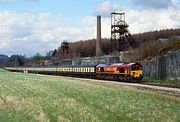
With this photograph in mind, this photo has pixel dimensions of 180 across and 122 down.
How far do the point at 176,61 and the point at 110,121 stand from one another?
31.1 m

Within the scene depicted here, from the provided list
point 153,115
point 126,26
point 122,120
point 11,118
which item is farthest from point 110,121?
point 126,26

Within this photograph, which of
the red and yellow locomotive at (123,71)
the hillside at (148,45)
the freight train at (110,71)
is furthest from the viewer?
the hillside at (148,45)

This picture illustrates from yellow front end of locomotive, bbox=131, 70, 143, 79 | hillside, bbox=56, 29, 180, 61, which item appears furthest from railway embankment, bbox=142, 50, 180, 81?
hillside, bbox=56, 29, 180, 61

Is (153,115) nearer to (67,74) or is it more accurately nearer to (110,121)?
(110,121)

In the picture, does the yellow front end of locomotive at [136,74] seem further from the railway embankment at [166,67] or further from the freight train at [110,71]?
the railway embankment at [166,67]

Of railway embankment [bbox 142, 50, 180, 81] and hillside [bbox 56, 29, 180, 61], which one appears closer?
railway embankment [bbox 142, 50, 180, 81]

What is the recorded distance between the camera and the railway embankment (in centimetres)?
4331

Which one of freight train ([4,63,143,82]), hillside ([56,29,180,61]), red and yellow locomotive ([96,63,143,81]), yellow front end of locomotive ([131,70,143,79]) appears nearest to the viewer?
yellow front end of locomotive ([131,70,143,79])

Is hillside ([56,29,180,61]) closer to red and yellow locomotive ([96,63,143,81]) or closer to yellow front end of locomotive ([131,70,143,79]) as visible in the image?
red and yellow locomotive ([96,63,143,81])

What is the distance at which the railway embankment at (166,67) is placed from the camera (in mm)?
43312

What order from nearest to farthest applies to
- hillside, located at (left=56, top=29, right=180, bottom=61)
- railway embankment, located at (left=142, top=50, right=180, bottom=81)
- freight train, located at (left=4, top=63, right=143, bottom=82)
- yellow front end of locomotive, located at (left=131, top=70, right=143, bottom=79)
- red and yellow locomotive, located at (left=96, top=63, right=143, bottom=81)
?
railway embankment, located at (left=142, top=50, right=180, bottom=81), yellow front end of locomotive, located at (left=131, top=70, right=143, bottom=79), red and yellow locomotive, located at (left=96, top=63, right=143, bottom=81), freight train, located at (left=4, top=63, right=143, bottom=82), hillside, located at (left=56, top=29, right=180, bottom=61)

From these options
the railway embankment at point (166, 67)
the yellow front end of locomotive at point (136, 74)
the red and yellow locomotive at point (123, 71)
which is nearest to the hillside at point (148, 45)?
the railway embankment at point (166, 67)

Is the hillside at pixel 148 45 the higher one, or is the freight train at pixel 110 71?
the hillside at pixel 148 45

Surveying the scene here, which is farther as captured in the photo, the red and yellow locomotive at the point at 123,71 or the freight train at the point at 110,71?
the freight train at the point at 110,71
